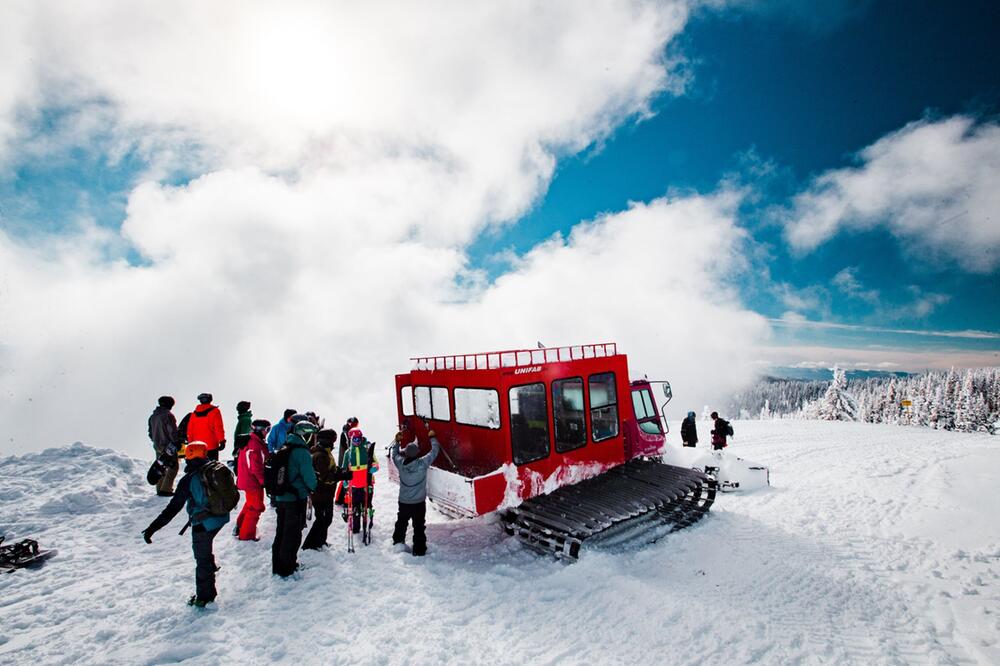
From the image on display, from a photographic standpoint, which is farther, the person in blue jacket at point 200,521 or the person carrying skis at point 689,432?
the person carrying skis at point 689,432

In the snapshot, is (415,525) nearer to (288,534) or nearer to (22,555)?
(288,534)

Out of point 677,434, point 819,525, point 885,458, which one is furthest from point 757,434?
point 819,525

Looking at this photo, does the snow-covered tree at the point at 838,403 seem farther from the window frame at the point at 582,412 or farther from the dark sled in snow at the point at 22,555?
the dark sled in snow at the point at 22,555

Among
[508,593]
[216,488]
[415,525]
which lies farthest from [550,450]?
[216,488]

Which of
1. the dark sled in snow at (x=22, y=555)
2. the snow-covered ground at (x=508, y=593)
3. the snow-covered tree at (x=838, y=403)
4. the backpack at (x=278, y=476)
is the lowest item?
the snow-covered tree at (x=838, y=403)

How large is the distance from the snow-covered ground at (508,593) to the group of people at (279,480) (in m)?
0.40

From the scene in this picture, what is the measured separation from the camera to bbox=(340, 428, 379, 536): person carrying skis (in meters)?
7.44

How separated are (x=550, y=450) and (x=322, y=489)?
386 centimetres

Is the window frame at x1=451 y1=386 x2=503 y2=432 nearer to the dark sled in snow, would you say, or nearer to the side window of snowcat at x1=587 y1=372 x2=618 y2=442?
the side window of snowcat at x1=587 y1=372 x2=618 y2=442

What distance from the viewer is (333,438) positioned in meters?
7.01

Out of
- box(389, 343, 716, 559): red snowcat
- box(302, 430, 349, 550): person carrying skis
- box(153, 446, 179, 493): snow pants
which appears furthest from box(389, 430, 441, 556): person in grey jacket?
box(153, 446, 179, 493): snow pants

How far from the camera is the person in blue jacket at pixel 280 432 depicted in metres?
8.26

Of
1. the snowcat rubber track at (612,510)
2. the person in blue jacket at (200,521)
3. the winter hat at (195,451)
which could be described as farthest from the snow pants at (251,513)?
the snowcat rubber track at (612,510)

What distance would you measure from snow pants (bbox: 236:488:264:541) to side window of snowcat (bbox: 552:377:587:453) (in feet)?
16.9
